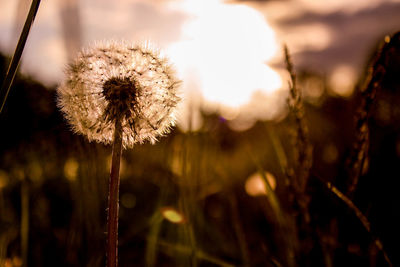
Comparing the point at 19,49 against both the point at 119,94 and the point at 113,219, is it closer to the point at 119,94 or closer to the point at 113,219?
the point at 119,94

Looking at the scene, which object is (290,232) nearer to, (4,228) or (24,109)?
(4,228)

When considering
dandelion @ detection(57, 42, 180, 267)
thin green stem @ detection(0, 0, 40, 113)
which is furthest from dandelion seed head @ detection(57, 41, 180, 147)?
thin green stem @ detection(0, 0, 40, 113)

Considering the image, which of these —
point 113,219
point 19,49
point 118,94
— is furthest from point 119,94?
point 113,219

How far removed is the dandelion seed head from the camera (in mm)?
1310

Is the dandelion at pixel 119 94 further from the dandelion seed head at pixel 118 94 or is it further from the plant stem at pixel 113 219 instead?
the plant stem at pixel 113 219

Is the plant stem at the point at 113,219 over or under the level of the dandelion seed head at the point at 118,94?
under

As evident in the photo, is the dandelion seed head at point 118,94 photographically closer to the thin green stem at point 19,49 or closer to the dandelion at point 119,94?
the dandelion at point 119,94

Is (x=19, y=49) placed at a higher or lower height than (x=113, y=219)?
higher

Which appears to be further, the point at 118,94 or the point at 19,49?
the point at 118,94

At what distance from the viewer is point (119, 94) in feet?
4.22

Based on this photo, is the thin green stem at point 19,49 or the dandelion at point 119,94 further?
the dandelion at point 119,94

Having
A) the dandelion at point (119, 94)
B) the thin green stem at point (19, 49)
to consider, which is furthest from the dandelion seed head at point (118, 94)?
the thin green stem at point (19, 49)

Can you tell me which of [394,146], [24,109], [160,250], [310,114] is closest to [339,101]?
[310,114]

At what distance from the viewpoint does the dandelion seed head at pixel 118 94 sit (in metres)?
1.31
